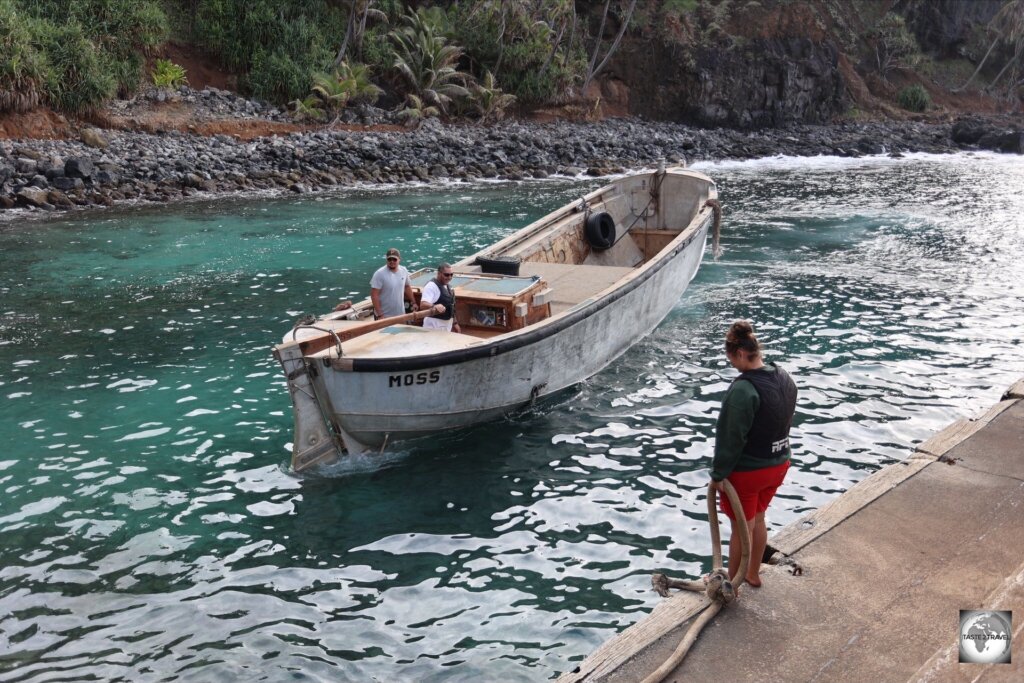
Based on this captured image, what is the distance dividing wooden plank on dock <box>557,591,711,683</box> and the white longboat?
4.23m

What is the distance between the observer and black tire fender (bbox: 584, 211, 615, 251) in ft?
56.3

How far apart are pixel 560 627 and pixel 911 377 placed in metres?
7.79

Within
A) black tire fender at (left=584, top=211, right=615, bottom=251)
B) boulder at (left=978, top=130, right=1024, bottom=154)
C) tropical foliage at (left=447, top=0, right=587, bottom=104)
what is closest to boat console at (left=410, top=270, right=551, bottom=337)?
black tire fender at (left=584, top=211, right=615, bottom=251)

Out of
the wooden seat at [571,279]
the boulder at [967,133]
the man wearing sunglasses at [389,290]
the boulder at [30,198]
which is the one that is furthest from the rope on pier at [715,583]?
the boulder at [967,133]

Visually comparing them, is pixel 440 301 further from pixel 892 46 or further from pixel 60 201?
pixel 892 46

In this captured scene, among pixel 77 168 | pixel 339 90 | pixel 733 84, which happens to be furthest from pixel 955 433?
pixel 733 84

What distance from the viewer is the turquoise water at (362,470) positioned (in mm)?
6766

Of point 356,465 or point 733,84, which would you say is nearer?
point 356,465

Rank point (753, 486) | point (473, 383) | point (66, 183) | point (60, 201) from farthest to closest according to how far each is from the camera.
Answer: point (66, 183) < point (60, 201) < point (473, 383) < point (753, 486)

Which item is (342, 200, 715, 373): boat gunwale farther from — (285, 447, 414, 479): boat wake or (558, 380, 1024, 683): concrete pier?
(558, 380, 1024, 683): concrete pier

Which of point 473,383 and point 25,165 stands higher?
point 25,165

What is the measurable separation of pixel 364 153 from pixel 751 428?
30.8 m

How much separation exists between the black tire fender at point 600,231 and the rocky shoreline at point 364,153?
12445mm

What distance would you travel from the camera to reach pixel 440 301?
11.1 meters
